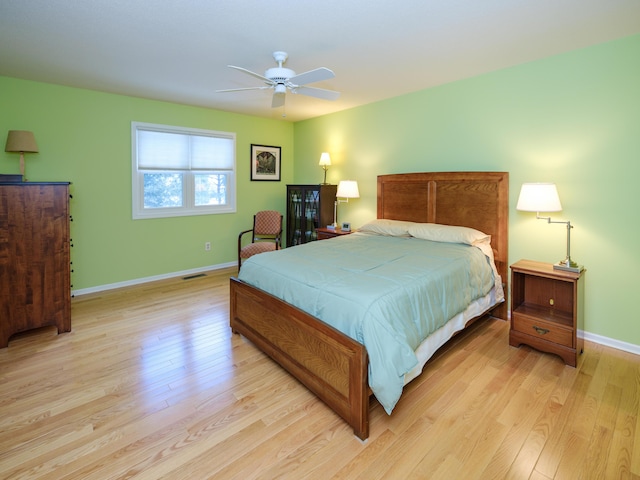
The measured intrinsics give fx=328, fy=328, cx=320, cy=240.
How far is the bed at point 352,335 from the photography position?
71.8 inches

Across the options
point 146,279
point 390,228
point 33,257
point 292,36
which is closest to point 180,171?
point 146,279

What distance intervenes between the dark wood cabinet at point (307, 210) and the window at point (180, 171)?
97 centimetres

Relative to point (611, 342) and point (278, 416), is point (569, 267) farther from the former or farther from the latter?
point (278, 416)

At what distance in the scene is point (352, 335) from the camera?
72.7 inches

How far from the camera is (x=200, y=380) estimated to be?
2.33 m

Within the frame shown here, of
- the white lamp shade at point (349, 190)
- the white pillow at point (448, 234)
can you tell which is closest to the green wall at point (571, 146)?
the white pillow at point (448, 234)

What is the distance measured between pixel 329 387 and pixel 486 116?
308 cm

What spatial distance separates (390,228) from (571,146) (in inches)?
70.6

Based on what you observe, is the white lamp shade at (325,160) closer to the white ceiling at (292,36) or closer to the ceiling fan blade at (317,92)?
the white ceiling at (292,36)

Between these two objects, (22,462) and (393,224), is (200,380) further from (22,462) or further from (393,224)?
(393,224)

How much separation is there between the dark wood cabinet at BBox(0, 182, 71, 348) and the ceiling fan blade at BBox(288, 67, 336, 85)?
89.1 inches

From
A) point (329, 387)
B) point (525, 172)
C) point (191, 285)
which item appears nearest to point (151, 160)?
point (191, 285)

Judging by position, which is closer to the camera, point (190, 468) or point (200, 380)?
point (190, 468)

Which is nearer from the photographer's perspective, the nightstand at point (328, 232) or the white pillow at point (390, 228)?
the white pillow at point (390, 228)
